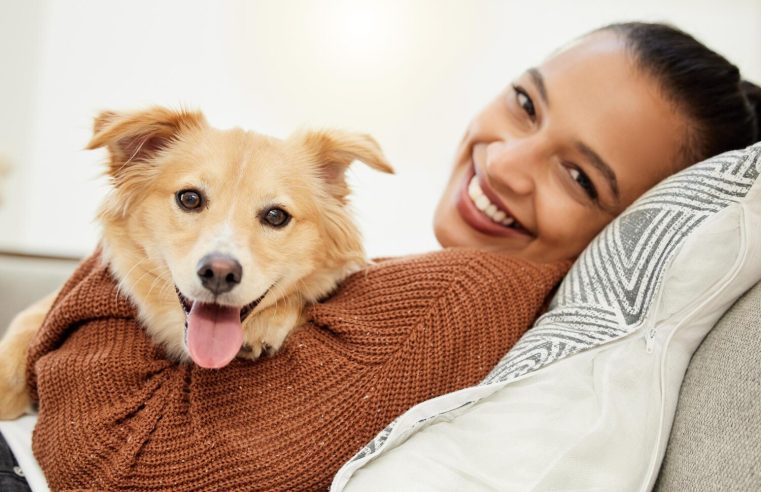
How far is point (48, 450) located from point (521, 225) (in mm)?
1234

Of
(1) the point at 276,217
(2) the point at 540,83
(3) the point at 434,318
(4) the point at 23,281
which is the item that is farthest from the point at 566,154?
(4) the point at 23,281

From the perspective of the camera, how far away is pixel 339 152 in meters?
1.54

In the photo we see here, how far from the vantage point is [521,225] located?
5.66 ft

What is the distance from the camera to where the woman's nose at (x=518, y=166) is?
1.64 metres

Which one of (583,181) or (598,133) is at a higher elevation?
(598,133)

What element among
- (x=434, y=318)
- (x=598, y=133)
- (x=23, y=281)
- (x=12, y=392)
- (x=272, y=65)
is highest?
(x=598, y=133)

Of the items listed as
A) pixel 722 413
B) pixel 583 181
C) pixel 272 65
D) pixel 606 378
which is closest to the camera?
pixel 722 413

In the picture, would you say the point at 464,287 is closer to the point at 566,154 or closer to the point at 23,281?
the point at 566,154

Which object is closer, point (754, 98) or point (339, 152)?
point (339, 152)

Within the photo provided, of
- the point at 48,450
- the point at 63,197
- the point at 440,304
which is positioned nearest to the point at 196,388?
the point at 48,450

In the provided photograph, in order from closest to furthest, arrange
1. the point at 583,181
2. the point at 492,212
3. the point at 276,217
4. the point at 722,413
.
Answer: the point at 722,413 < the point at 276,217 < the point at 583,181 < the point at 492,212

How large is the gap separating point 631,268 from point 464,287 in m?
0.33

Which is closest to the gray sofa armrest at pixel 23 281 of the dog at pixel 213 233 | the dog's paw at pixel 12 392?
the dog at pixel 213 233

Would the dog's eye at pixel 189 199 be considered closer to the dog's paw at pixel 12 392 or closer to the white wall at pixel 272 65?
the dog's paw at pixel 12 392
